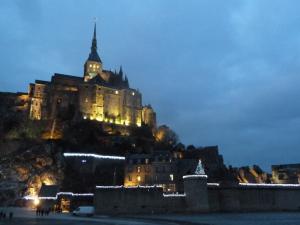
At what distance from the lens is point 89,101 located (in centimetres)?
8844

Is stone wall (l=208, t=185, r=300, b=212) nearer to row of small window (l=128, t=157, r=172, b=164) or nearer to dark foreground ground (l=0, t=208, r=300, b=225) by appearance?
row of small window (l=128, t=157, r=172, b=164)

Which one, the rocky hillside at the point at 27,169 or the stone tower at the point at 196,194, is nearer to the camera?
the stone tower at the point at 196,194

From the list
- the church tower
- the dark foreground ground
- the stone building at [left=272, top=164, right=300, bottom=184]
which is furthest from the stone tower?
the church tower

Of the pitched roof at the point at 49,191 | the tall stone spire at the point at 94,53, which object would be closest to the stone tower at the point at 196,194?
the pitched roof at the point at 49,191

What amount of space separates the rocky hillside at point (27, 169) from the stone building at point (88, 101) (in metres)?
18.3

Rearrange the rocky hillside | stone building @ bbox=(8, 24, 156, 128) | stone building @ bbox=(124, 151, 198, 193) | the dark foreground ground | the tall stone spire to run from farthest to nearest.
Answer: the tall stone spire, stone building @ bbox=(8, 24, 156, 128), stone building @ bbox=(124, 151, 198, 193), the rocky hillside, the dark foreground ground

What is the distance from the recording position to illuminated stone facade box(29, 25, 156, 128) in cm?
8562

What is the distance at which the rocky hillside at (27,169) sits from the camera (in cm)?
5553

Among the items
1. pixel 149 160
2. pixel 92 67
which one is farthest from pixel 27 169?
pixel 92 67

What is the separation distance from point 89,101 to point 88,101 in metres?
0.25

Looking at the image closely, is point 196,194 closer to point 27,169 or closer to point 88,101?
point 27,169

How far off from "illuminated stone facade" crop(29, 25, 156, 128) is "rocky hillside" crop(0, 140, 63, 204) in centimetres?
1873

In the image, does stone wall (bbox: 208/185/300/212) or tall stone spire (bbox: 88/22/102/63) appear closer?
stone wall (bbox: 208/185/300/212)

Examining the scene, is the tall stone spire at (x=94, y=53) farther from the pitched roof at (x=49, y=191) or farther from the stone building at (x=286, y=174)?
the pitched roof at (x=49, y=191)
